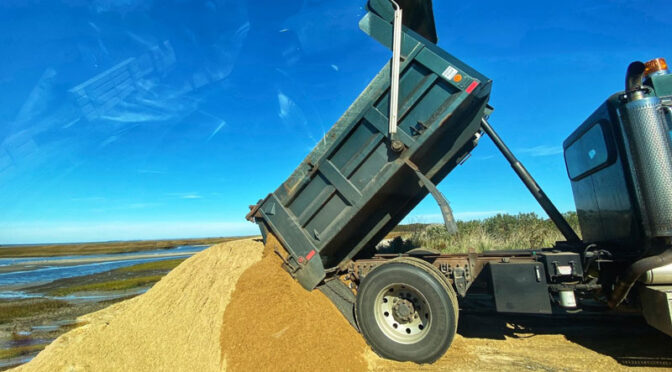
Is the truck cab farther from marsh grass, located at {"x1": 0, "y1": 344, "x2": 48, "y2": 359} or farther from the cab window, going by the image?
marsh grass, located at {"x1": 0, "y1": 344, "x2": 48, "y2": 359}

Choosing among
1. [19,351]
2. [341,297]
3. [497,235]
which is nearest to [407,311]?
[341,297]

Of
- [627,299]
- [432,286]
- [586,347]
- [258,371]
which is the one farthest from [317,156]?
[586,347]

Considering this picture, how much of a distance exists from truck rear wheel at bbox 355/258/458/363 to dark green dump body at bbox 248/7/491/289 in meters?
0.77

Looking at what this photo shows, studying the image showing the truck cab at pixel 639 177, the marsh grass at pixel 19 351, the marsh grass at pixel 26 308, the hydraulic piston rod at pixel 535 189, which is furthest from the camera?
the marsh grass at pixel 26 308

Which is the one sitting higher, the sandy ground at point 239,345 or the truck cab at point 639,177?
the truck cab at point 639,177

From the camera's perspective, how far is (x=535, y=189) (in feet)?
17.0

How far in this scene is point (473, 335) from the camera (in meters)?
4.68

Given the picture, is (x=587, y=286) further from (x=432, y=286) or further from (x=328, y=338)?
(x=328, y=338)

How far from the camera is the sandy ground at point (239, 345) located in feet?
11.7

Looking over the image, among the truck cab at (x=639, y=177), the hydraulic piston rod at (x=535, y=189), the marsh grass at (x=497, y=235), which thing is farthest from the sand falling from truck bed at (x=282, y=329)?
the marsh grass at (x=497, y=235)

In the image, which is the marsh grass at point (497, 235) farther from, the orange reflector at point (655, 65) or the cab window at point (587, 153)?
the orange reflector at point (655, 65)

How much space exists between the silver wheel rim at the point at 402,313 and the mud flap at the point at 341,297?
406 millimetres

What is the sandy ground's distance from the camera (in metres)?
3.56

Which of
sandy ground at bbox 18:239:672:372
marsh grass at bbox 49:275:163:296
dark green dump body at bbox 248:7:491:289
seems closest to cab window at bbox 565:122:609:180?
dark green dump body at bbox 248:7:491:289
